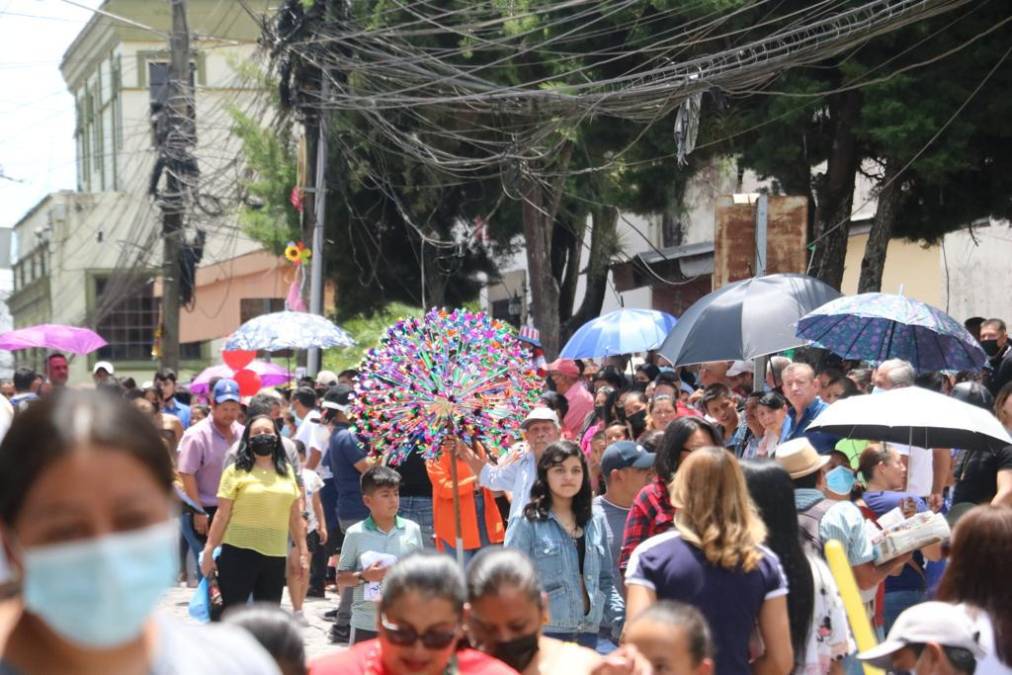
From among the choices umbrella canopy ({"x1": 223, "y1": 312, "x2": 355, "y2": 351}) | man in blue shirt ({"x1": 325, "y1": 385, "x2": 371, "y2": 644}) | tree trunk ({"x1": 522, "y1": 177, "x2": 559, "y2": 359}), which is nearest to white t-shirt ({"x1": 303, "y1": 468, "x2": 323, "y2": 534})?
man in blue shirt ({"x1": 325, "y1": 385, "x2": 371, "y2": 644})

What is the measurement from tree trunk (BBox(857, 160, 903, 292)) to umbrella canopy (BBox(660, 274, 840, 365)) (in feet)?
14.8

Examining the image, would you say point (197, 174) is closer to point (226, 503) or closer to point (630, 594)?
point (226, 503)

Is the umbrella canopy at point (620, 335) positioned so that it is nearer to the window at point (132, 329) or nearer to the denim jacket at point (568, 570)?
the denim jacket at point (568, 570)

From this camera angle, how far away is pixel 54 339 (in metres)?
23.2

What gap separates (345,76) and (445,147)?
2.78 m

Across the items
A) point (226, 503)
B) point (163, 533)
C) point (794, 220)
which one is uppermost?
point (794, 220)

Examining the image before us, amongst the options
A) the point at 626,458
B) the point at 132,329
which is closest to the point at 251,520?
A: the point at 626,458

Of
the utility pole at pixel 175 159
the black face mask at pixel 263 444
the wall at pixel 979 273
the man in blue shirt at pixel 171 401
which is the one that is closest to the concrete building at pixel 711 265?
the wall at pixel 979 273

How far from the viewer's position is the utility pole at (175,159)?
25.6 m

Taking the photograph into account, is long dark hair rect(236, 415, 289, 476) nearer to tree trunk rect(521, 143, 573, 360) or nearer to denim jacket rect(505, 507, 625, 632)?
denim jacket rect(505, 507, 625, 632)

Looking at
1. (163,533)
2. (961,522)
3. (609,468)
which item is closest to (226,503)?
(609,468)

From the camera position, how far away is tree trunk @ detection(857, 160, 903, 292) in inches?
640

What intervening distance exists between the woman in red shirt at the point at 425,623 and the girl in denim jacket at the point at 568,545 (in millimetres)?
3064

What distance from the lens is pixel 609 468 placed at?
7836 millimetres
